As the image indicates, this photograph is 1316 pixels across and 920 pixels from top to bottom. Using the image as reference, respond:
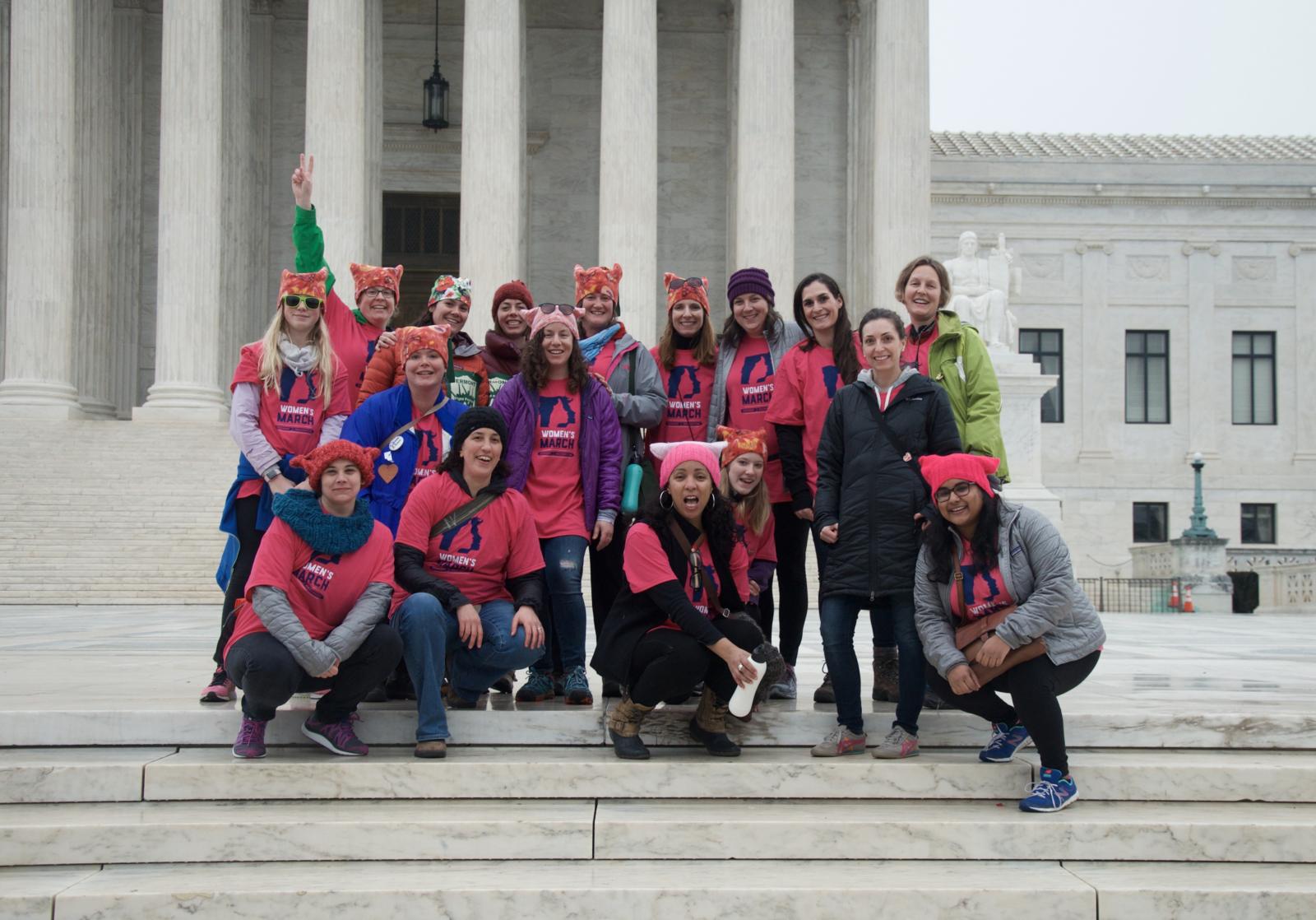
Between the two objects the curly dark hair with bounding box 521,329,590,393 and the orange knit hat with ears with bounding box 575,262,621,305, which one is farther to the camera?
the orange knit hat with ears with bounding box 575,262,621,305

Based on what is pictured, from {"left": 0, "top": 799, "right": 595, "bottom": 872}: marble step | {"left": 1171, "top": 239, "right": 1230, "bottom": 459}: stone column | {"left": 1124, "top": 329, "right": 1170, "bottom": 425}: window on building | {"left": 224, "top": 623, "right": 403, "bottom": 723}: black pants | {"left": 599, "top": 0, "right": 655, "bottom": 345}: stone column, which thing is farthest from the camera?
{"left": 1124, "top": 329, "right": 1170, "bottom": 425}: window on building

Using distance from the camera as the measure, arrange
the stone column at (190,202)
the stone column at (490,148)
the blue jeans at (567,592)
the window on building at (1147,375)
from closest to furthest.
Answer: the blue jeans at (567,592), the stone column at (490,148), the stone column at (190,202), the window on building at (1147,375)

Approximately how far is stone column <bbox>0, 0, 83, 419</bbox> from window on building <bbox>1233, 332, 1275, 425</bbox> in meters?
35.8

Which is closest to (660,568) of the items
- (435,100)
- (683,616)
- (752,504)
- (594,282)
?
(683,616)

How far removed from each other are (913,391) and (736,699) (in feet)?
6.26

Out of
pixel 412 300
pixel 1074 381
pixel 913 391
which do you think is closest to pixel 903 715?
pixel 913 391

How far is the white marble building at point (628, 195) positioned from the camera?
26453 mm

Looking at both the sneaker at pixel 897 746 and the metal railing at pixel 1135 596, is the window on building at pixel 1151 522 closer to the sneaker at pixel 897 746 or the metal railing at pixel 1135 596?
the metal railing at pixel 1135 596

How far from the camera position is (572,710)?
22.7 feet

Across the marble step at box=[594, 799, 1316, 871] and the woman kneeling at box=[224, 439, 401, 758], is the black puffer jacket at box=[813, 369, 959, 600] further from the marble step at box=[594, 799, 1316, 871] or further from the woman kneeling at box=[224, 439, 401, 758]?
the woman kneeling at box=[224, 439, 401, 758]

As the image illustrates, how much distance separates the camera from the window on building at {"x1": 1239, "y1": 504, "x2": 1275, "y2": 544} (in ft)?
137

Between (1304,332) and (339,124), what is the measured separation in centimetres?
3300

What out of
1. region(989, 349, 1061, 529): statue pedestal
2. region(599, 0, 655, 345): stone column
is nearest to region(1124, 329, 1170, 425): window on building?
region(989, 349, 1061, 529): statue pedestal

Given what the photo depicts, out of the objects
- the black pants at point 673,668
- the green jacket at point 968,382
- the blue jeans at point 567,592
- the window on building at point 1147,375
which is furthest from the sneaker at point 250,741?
the window on building at point 1147,375
